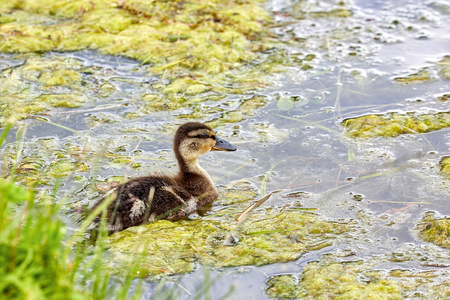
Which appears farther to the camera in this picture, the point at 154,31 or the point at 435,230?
the point at 154,31

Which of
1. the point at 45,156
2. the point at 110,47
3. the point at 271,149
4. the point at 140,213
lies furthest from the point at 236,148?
the point at 110,47

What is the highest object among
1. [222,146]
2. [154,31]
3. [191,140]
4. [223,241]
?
[154,31]

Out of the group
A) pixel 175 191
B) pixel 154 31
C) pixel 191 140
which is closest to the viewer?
pixel 175 191

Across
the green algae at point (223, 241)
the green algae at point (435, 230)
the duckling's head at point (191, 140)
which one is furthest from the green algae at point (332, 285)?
the duckling's head at point (191, 140)

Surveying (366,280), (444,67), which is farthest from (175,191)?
(444,67)

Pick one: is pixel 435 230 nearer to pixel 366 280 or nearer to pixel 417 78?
pixel 366 280

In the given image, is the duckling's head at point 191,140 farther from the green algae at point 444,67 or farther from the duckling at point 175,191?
the green algae at point 444,67

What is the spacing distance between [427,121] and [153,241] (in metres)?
3.42

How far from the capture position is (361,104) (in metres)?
6.29

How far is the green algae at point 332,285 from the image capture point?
348cm

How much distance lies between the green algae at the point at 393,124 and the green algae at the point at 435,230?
1.55 m

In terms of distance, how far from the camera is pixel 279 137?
5.72 meters

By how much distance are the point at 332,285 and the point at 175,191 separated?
5.46 feet

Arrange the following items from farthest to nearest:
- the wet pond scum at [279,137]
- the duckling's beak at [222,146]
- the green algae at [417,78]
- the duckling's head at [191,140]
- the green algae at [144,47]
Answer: the green algae at [417,78] → the green algae at [144,47] → the duckling's beak at [222,146] → the duckling's head at [191,140] → the wet pond scum at [279,137]
